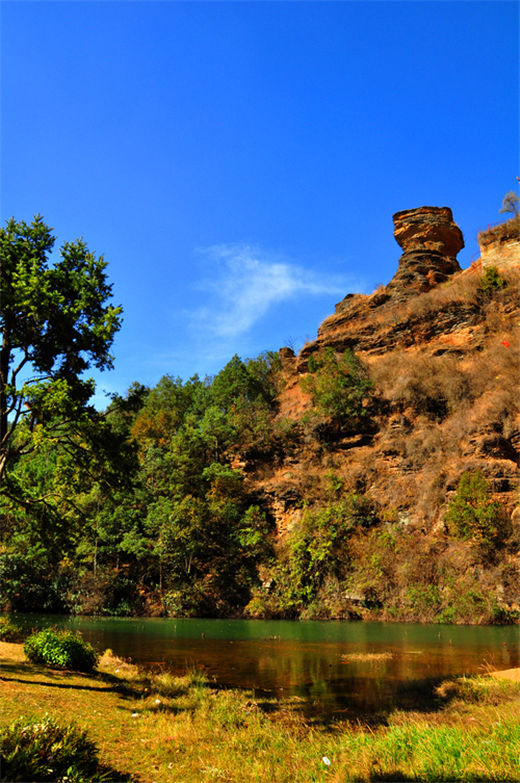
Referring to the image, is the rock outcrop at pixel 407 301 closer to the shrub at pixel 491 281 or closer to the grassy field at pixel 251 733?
the shrub at pixel 491 281

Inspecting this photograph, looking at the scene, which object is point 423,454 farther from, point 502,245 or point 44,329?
point 44,329

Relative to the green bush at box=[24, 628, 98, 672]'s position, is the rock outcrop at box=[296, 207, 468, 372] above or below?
above

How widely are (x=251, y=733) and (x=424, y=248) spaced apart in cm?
6439

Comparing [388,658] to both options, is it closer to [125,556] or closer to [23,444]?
[23,444]

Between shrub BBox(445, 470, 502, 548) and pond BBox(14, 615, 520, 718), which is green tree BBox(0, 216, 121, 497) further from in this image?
shrub BBox(445, 470, 502, 548)

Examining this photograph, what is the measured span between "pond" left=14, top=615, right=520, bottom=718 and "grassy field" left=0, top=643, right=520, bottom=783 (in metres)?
1.20

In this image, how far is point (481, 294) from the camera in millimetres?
50781

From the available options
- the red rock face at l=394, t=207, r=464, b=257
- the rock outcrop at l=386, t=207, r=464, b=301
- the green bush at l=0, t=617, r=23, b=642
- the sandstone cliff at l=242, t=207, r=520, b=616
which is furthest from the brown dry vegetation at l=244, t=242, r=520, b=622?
the green bush at l=0, t=617, r=23, b=642

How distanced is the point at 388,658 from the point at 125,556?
3281 cm

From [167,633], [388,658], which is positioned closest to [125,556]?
[167,633]

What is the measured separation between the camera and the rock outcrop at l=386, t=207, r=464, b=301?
59.9m

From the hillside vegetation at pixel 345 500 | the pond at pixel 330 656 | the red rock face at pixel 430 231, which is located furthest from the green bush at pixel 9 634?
the red rock face at pixel 430 231

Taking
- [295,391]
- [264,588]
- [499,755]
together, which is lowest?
[264,588]

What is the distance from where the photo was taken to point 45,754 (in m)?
5.16
